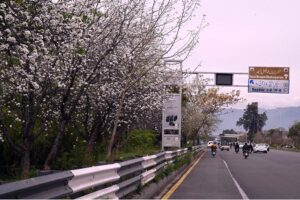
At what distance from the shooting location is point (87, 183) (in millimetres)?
8211

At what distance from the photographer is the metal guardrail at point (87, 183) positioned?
5906 millimetres

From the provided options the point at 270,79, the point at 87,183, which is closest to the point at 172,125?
the point at 270,79

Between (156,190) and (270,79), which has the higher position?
(270,79)

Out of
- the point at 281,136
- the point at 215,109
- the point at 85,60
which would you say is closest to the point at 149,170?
the point at 85,60

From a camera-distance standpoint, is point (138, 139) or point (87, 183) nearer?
point (87, 183)

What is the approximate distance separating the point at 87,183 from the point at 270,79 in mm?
33432

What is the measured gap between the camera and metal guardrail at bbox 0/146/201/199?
5.91 meters

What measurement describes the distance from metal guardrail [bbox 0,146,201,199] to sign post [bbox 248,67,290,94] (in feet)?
87.6

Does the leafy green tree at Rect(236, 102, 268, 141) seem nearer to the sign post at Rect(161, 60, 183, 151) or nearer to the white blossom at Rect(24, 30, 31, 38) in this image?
the sign post at Rect(161, 60, 183, 151)

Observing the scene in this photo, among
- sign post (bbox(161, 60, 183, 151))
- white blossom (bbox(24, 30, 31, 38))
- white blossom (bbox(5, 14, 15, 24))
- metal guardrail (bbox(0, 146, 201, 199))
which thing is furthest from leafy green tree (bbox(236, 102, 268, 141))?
white blossom (bbox(5, 14, 15, 24))

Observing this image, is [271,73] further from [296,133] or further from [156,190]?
[296,133]

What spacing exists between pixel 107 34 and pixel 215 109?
175 feet

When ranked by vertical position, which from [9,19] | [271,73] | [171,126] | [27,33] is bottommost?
[171,126]

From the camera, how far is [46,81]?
14.2m
